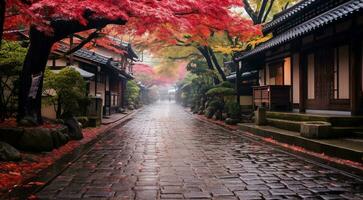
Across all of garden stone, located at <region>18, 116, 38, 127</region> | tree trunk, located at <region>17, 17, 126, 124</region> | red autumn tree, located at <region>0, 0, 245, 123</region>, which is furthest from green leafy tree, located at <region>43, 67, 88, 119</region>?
garden stone, located at <region>18, 116, 38, 127</region>

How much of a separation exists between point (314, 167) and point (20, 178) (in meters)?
7.37

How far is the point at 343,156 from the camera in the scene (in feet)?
31.2

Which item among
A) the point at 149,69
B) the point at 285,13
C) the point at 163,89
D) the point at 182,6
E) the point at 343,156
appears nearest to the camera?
the point at 343,156

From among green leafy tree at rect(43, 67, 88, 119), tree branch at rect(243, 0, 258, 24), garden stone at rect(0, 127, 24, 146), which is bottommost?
garden stone at rect(0, 127, 24, 146)

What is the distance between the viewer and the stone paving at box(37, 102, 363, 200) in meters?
6.25

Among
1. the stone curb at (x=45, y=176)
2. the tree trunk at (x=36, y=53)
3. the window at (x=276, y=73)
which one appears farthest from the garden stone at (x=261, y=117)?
the stone curb at (x=45, y=176)

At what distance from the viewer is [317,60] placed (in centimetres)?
1605

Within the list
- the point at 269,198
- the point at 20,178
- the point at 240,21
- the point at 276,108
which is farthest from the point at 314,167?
the point at 240,21

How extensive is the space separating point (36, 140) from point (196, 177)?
5.66 m

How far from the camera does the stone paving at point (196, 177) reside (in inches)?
246

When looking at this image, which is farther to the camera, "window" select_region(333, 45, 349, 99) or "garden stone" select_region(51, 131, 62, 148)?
"window" select_region(333, 45, 349, 99)

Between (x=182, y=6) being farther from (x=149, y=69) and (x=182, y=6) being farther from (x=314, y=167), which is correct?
(x=149, y=69)

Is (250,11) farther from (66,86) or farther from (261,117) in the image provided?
(66,86)

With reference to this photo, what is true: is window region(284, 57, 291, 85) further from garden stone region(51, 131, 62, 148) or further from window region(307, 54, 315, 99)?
garden stone region(51, 131, 62, 148)
